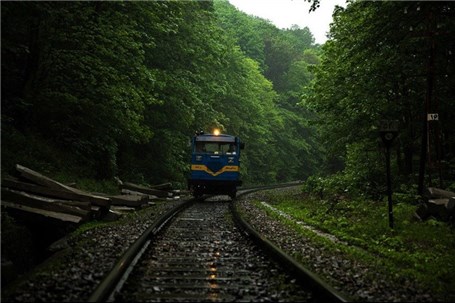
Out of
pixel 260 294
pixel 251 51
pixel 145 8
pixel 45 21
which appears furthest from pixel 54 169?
pixel 251 51

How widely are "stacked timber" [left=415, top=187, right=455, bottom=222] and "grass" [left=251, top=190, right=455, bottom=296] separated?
312 millimetres

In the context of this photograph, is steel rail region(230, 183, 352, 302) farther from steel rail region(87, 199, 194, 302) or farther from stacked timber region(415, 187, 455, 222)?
stacked timber region(415, 187, 455, 222)

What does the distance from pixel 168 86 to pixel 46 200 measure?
1609cm

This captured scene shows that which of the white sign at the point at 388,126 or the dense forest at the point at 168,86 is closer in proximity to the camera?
the white sign at the point at 388,126

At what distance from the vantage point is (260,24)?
2773 inches

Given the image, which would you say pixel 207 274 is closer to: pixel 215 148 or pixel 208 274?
pixel 208 274

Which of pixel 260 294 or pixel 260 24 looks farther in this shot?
pixel 260 24

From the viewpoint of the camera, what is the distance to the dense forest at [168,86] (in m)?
13.8

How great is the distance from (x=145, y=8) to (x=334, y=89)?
9.29 m

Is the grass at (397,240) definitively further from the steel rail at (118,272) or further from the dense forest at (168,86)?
the steel rail at (118,272)

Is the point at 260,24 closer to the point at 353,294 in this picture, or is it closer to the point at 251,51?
the point at 251,51

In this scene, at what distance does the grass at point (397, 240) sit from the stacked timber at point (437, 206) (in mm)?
312

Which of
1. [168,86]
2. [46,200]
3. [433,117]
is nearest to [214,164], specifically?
[168,86]

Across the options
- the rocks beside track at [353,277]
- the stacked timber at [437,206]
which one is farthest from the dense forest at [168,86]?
the rocks beside track at [353,277]
